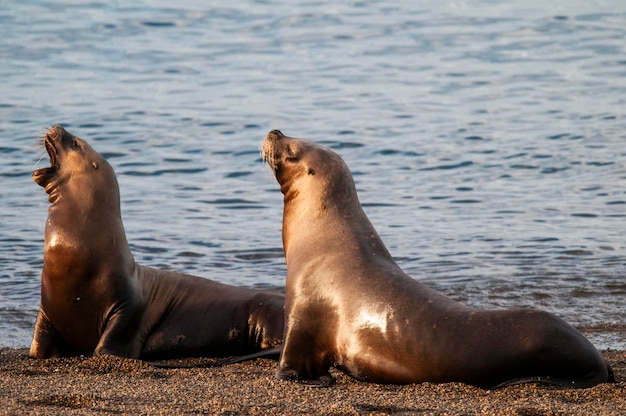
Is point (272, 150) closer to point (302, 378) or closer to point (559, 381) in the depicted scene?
point (302, 378)

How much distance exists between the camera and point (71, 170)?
866 centimetres

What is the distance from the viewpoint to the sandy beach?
5957 millimetres

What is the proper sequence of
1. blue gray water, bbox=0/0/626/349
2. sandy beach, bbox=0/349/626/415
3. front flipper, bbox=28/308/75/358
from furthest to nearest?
1. blue gray water, bbox=0/0/626/349
2. front flipper, bbox=28/308/75/358
3. sandy beach, bbox=0/349/626/415

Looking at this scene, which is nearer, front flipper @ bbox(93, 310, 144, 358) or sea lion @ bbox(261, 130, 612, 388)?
sea lion @ bbox(261, 130, 612, 388)

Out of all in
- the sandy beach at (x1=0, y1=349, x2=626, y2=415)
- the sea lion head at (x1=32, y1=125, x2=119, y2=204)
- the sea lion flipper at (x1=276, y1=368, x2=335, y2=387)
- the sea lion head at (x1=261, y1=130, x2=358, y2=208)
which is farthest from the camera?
the sea lion head at (x1=32, y1=125, x2=119, y2=204)

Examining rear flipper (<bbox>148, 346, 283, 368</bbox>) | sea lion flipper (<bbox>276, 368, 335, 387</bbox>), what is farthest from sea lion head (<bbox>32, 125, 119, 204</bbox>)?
sea lion flipper (<bbox>276, 368, 335, 387</bbox>)

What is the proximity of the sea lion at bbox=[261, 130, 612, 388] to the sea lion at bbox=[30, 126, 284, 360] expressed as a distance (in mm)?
1165

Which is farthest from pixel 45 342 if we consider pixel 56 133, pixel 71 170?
pixel 56 133

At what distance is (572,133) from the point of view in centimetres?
1875

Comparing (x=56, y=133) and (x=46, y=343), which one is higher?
(x=56, y=133)

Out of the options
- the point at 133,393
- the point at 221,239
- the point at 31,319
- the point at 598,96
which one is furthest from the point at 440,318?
the point at 598,96

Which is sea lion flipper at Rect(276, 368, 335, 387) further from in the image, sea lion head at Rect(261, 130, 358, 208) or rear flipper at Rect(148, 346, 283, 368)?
sea lion head at Rect(261, 130, 358, 208)

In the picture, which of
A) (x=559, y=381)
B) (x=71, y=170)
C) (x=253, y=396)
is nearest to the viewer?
(x=253, y=396)

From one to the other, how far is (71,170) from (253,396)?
295 cm
